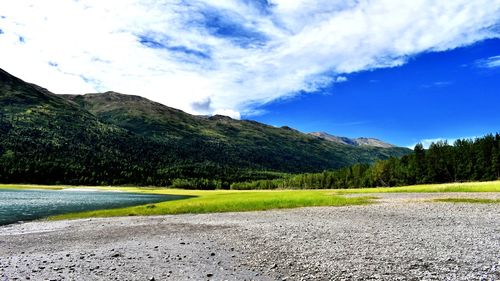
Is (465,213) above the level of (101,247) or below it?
above

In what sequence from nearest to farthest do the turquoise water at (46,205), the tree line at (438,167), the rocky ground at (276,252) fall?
the rocky ground at (276,252) → the turquoise water at (46,205) → the tree line at (438,167)

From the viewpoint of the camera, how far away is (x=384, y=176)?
142 meters

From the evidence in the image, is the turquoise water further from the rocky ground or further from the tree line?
the tree line

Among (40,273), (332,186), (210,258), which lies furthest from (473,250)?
(332,186)

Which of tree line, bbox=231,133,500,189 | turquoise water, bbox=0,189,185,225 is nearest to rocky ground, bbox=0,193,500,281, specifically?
turquoise water, bbox=0,189,185,225

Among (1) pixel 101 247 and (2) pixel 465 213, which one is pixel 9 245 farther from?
(2) pixel 465 213

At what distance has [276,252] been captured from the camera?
2022 centimetres

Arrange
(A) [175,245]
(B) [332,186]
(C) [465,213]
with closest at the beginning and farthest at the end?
(A) [175,245]
(C) [465,213]
(B) [332,186]

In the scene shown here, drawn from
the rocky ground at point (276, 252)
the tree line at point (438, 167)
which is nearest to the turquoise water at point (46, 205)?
the rocky ground at point (276, 252)

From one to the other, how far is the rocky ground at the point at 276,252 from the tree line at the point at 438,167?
98.3m

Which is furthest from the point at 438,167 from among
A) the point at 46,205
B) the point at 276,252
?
the point at 276,252

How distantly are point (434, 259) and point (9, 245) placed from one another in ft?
92.7

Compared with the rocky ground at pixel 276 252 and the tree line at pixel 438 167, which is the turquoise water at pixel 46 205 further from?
the tree line at pixel 438 167

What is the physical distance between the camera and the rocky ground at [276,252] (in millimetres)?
15633
